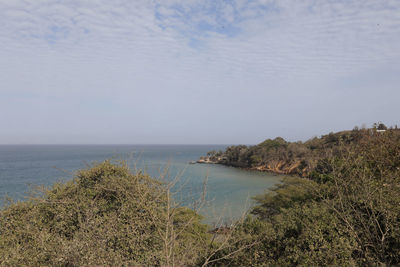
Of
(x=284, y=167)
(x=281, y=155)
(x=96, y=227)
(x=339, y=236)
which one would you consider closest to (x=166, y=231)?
(x=96, y=227)

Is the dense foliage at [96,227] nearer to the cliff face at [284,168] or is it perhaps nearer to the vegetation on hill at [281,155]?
the vegetation on hill at [281,155]

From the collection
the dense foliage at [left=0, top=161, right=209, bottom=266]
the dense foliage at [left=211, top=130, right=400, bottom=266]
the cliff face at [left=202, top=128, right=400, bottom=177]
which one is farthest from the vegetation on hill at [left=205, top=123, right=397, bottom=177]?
the dense foliage at [left=0, top=161, right=209, bottom=266]

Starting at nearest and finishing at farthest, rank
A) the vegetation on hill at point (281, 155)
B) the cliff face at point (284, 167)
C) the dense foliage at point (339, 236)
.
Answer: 1. the dense foliage at point (339, 236)
2. the cliff face at point (284, 167)
3. the vegetation on hill at point (281, 155)

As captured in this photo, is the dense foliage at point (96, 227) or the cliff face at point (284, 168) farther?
the cliff face at point (284, 168)

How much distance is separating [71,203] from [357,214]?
329 inches

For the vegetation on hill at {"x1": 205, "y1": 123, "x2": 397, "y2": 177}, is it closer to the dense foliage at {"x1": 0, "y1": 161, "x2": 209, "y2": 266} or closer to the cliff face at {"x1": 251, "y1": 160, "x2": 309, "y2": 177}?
the cliff face at {"x1": 251, "y1": 160, "x2": 309, "y2": 177}

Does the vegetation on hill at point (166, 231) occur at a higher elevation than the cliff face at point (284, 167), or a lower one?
higher

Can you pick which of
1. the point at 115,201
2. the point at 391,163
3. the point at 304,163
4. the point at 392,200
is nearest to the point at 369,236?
the point at 392,200

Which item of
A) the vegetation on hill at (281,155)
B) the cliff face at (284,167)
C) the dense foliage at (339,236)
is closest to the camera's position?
the dense foliage at (339,236)

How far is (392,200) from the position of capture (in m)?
6.32

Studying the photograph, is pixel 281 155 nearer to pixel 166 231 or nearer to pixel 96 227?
pixel 96 227

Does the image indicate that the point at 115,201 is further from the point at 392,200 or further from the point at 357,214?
the point at 392,200

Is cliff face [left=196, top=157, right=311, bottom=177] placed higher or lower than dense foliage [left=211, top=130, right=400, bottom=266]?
lower

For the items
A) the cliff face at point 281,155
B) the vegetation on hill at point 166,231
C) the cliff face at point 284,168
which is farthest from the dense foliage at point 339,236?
the cliff face at point 284,168
